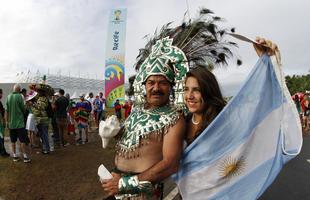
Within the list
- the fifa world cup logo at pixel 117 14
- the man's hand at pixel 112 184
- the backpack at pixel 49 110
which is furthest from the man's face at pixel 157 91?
the fifa world cup logo at pixel 117 14

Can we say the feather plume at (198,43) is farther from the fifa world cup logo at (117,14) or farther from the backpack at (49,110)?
the fifa world cup logo at (117,14)

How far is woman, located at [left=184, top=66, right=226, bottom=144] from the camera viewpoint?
8.29ft

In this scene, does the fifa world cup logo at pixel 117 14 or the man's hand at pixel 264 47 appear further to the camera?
the fifa world cup logo at pixel 117 14

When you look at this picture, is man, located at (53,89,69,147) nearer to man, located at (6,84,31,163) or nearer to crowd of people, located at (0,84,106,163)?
crowd of people, located at (0,84,106,163)

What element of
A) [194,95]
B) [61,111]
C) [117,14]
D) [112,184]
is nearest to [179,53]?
[194,95]

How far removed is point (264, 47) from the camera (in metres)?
2.36

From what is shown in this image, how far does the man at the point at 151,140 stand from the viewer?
2209mm

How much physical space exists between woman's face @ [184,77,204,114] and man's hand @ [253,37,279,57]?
495 mm

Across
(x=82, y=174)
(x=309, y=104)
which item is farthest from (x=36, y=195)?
(x=309, y=104)

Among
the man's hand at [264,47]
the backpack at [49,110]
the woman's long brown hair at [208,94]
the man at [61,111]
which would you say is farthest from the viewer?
the man at [61,111]

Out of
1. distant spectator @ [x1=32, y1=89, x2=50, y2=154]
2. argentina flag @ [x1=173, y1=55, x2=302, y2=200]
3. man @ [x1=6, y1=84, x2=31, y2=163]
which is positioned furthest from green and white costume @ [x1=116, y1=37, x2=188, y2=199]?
distant spectator @ [x1=32, y1=89, x2=50, y2=154]

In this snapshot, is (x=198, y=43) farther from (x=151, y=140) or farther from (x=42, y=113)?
(x=42, y=113)

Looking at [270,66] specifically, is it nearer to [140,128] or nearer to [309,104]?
[140,128]

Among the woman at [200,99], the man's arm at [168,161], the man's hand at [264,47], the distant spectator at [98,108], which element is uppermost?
the man's hand at [264,47]
